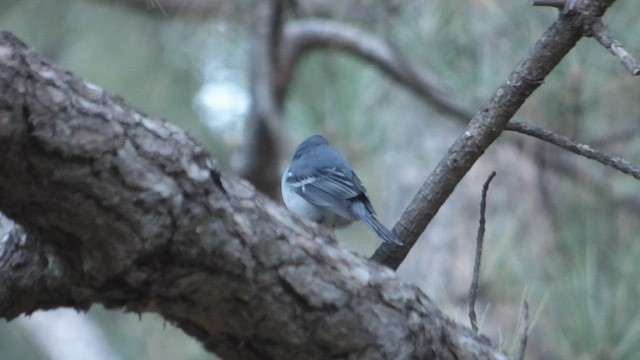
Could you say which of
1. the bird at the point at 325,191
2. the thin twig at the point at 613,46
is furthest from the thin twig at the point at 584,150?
the bird at the point at 325,191

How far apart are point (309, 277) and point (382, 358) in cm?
15

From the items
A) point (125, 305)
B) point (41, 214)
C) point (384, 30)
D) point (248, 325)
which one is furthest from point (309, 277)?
point (384, 30)

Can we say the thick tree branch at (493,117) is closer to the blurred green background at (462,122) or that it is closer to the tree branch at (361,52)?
the blurred green background at (462,122)

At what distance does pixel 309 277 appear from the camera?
4.03 feet

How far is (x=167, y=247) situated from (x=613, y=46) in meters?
0.58

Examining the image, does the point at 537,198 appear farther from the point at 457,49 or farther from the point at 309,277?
the point at 309,277

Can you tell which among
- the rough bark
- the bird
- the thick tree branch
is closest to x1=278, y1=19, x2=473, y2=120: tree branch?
the bird

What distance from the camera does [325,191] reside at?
7.47 ft

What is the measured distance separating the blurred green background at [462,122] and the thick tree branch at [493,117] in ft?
2.33

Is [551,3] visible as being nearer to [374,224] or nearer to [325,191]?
[374,224]

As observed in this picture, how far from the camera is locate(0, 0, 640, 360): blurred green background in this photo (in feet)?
7.98

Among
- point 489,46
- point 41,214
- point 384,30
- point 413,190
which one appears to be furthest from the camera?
point 413,190

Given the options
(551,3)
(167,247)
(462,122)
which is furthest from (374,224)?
(462,122)

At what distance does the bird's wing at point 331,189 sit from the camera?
86.9 inches
